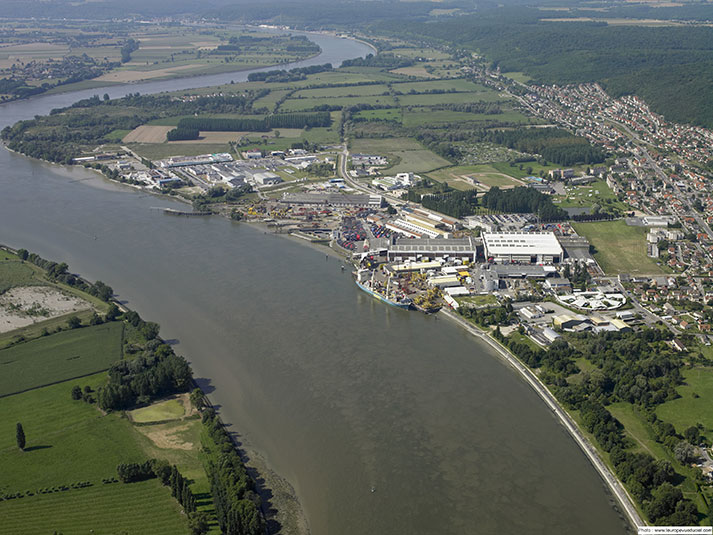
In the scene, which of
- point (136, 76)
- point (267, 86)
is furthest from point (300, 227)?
point (136, 76)

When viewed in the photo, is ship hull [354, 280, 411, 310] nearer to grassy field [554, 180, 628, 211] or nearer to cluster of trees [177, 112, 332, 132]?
grassy field [554, 180, 628, 211]

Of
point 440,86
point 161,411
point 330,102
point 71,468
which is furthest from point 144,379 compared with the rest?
point 440,86

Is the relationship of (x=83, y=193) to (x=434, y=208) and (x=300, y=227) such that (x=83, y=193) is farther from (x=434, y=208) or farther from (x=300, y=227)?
(x=434, y=208)

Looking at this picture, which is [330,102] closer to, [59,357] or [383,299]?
[383,299]

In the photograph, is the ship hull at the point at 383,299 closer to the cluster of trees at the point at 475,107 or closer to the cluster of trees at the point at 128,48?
the cluster of trees at the point at 475,107

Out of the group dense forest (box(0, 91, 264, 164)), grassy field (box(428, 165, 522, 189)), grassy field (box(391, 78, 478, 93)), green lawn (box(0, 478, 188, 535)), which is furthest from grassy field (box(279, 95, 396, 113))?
green lawn (box(0, 478, 188, 535))
